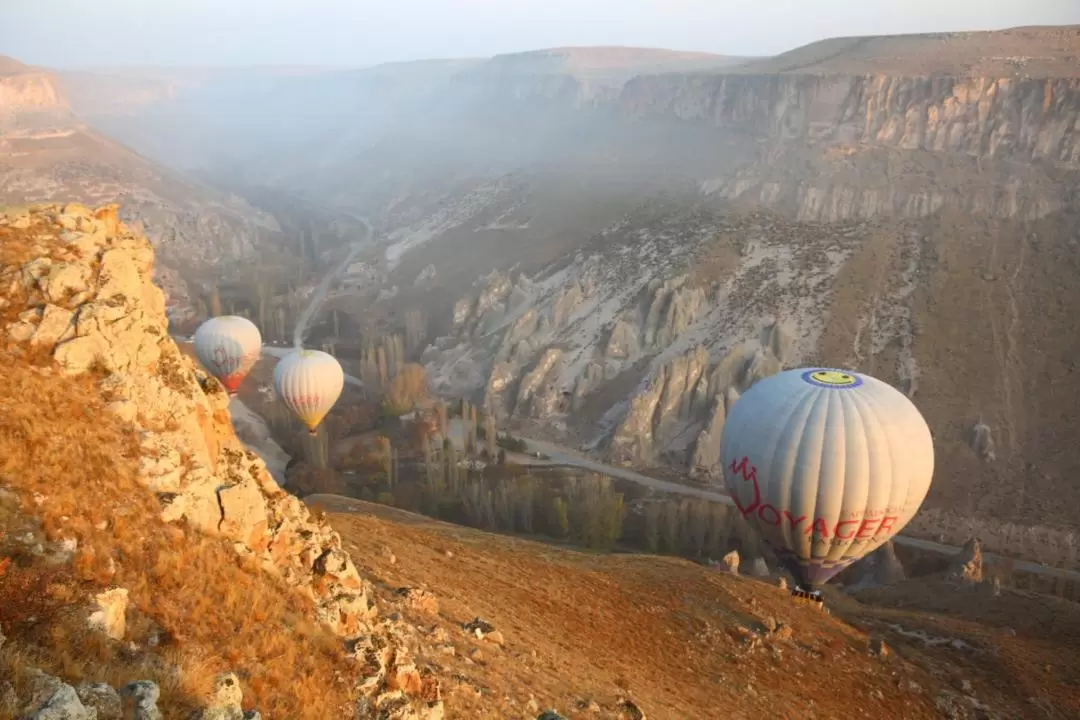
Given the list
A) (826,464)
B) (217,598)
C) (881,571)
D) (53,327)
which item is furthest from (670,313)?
(217,598)

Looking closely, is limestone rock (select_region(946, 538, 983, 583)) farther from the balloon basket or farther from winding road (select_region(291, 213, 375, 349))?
winding road (select_region(291, 213, 375, 349))

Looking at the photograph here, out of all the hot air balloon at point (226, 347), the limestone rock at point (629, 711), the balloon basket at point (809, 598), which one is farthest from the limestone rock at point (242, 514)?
the hot air balloon at point (226, 347)

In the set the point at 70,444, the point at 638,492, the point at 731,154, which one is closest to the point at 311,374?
the point at 638,492

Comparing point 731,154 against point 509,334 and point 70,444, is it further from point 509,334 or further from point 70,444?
point 70,444

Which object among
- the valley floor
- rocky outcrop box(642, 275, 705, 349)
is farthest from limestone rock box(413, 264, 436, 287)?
the valley floor

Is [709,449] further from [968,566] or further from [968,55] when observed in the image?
[968,55]
